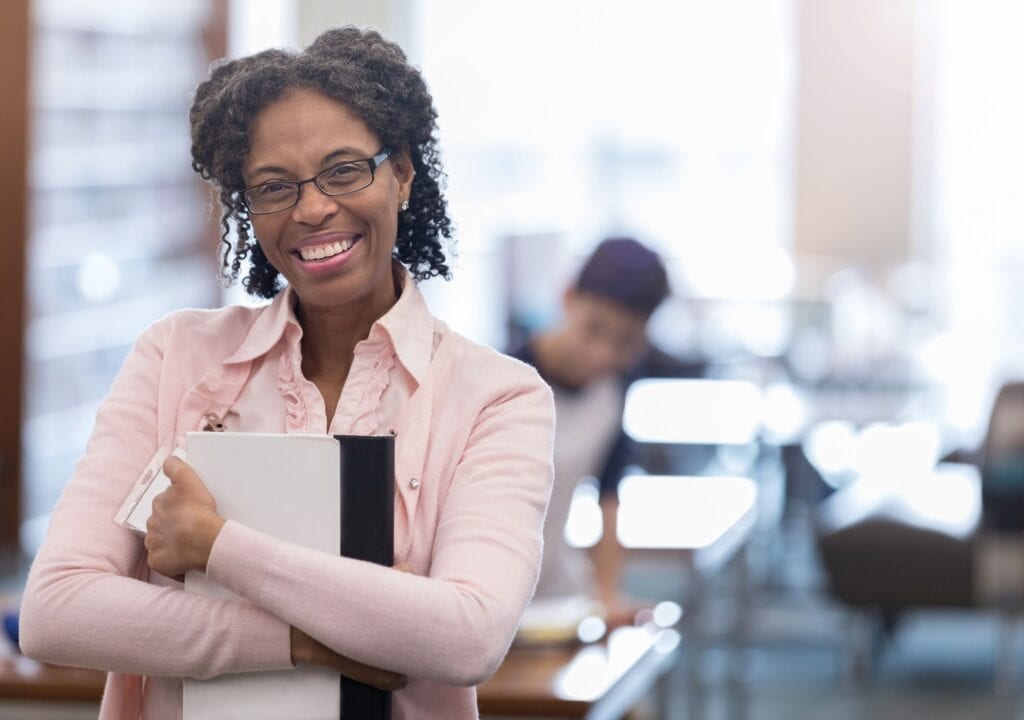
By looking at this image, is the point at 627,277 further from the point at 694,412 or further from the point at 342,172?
the point at 694,412

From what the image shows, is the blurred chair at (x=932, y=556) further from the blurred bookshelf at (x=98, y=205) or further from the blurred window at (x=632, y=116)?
the blurred window at (x=632, y=116)

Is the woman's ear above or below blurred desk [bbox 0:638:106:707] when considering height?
above

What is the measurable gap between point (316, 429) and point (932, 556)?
423cm

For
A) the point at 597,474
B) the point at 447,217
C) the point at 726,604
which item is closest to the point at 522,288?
the point at 726,604

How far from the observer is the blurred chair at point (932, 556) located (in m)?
5.52

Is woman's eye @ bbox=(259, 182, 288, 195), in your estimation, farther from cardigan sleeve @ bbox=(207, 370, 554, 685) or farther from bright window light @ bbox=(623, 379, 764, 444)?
bright window light @ bbox=(623, 379, 764, 444)

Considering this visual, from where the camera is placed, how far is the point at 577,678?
2.53m

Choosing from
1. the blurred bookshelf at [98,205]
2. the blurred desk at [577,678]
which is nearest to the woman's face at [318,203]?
the blurred desk at [577,678]

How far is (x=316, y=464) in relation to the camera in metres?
1.56

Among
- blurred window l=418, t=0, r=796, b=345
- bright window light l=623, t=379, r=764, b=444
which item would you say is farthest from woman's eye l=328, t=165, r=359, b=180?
blurred window l=418, t=0, r=796, b=345

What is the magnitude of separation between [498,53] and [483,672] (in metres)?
10.3

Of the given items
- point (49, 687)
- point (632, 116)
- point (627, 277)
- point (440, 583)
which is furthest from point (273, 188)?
point (632, 116)

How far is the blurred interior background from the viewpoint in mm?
5738

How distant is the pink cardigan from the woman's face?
0.10m
